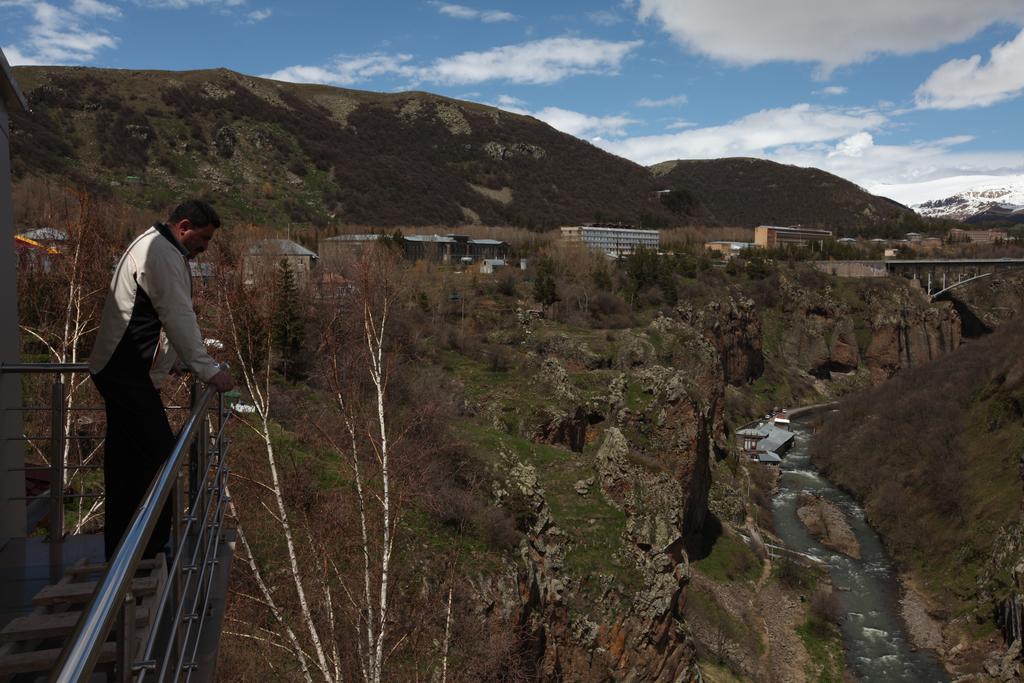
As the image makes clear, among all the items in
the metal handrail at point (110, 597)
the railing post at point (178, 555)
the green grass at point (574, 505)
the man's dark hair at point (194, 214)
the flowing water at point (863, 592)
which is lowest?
the flowing water at point (863, 592)

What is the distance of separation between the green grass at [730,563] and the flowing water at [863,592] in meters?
4.46

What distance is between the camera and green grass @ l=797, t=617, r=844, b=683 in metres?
28.7

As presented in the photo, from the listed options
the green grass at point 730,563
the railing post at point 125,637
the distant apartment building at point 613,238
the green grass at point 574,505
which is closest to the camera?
the railing post at point 125,637

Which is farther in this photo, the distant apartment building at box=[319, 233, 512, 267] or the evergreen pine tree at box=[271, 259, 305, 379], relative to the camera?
the distant apartment building at box=[319, 233, 512, 267]

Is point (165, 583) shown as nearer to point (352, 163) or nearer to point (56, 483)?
point (56, 483)

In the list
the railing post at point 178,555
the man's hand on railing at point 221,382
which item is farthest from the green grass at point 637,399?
the railing post at point 178,555

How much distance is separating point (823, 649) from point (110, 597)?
3405 centimetres

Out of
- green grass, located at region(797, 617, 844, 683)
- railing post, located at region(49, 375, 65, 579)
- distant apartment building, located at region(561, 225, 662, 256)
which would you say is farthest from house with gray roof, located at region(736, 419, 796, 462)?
railing post, located at region(49, 375, 65, 579)

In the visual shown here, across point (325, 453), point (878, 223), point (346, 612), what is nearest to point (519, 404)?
point (325, 453)

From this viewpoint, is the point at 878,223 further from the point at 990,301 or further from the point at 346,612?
the point at 346,612

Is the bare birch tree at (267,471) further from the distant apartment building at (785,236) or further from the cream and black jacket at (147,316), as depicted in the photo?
the distant apartment building at (785,236)

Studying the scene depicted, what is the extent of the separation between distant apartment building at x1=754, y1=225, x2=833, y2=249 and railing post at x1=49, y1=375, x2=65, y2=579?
12101cm

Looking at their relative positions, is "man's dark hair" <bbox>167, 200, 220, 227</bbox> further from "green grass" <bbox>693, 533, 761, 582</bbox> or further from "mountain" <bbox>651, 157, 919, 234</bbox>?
"mountain" <bbox>651, 157, 919, 234</bbox>

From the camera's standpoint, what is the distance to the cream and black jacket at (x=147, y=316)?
151 inches
